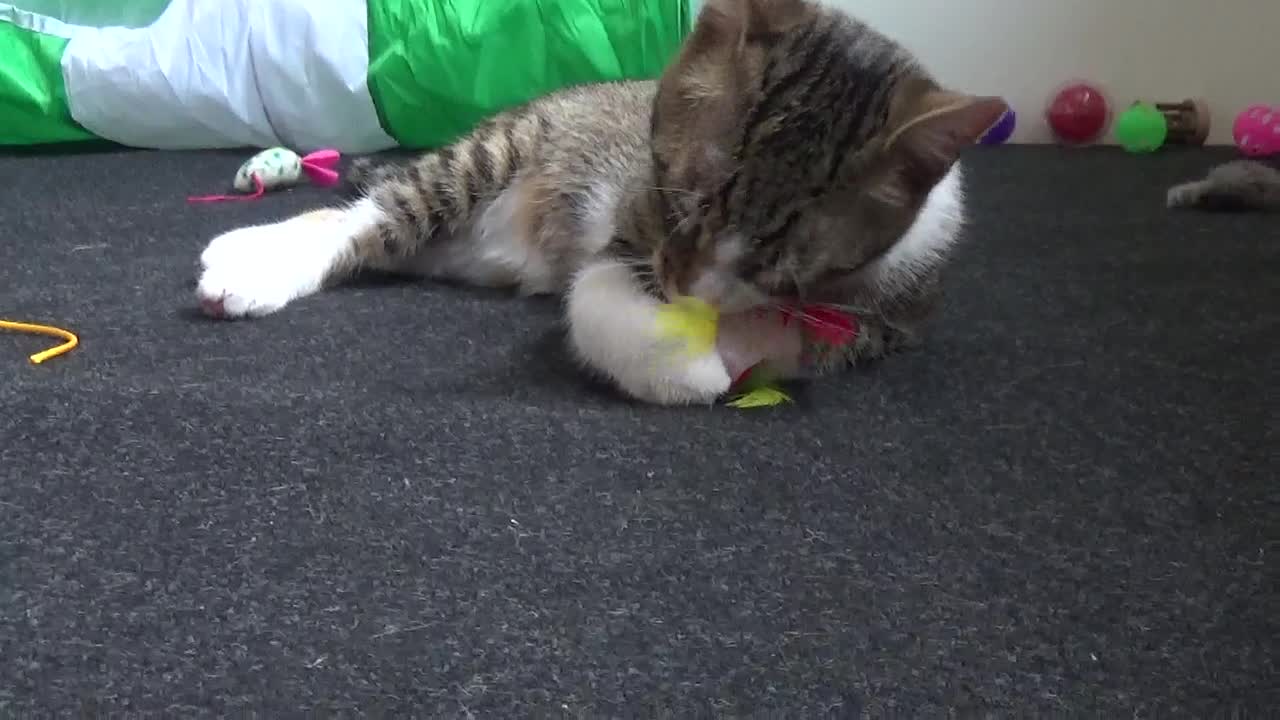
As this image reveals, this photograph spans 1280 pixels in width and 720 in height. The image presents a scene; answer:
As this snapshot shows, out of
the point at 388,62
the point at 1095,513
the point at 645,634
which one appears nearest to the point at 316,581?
the point at 645,634

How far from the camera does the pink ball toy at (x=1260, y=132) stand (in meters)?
2.62

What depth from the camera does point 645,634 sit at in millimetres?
692

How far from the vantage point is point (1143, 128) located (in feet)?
9.44

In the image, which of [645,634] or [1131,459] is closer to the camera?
[645,634]

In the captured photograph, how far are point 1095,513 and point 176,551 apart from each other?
758mm

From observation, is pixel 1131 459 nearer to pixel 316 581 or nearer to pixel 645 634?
pixel 645 634

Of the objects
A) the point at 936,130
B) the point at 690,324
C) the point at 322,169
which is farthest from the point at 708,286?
the point at 322,169

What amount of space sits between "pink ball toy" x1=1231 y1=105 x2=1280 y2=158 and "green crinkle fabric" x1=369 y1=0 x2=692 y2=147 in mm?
1571

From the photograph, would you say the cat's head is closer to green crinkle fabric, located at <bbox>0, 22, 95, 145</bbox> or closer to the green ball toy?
green crinkle fabric, located at <bbox>0, 22, 95, 145</bbox>

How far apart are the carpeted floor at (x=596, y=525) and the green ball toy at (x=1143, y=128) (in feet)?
5.92

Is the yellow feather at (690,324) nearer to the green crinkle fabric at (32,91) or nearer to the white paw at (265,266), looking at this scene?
the white paw at (265,266)

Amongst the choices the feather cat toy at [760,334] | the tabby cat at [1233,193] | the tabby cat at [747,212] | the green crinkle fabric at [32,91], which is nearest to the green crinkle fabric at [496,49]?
the green crinkle fabric at [32,91]

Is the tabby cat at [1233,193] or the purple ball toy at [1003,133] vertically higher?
the tabby cat at [1233,193]

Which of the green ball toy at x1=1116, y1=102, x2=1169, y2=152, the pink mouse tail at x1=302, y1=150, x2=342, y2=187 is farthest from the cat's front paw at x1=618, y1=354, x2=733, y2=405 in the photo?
the green ball toy at x1=1116, y1=102, x2=1169, y2=152
